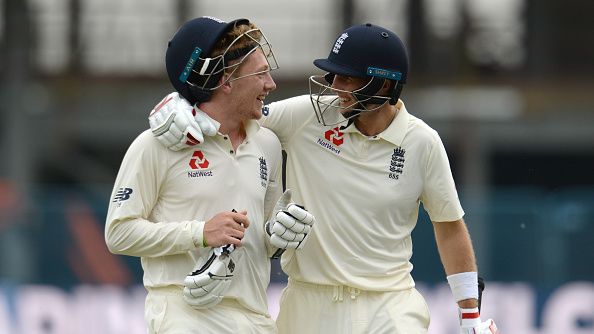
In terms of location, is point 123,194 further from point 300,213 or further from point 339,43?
point 339,43

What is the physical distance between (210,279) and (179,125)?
61cm

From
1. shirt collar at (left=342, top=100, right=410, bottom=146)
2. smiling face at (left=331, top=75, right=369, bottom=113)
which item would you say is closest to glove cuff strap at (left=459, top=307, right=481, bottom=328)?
shirt collar at (left=342, top=100, right=410, bottom=146)

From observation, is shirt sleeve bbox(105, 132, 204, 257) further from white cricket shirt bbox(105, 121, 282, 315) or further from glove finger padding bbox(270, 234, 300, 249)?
glove finger padding bbox(270, 234, 300, 249)

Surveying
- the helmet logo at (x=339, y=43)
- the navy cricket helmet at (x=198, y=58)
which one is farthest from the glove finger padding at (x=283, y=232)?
the helmet logo at (x=339, y=43)

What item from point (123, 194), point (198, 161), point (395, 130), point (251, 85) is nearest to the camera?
point (123, 194)

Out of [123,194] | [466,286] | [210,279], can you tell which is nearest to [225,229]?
[210,279]

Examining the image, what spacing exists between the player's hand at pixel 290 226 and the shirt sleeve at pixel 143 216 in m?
0.30

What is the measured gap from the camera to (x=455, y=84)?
1684 centimetres

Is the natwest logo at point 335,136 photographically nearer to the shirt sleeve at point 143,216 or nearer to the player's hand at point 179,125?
the player's hand at point 179,125

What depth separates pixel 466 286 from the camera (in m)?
5.85

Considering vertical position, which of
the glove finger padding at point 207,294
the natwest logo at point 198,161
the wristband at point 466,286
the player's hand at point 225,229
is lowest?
the wristband at point 466,286

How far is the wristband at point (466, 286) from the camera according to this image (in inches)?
230

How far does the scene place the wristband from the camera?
19.2ft

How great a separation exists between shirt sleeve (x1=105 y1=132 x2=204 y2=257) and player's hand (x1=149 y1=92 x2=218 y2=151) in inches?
2.6
